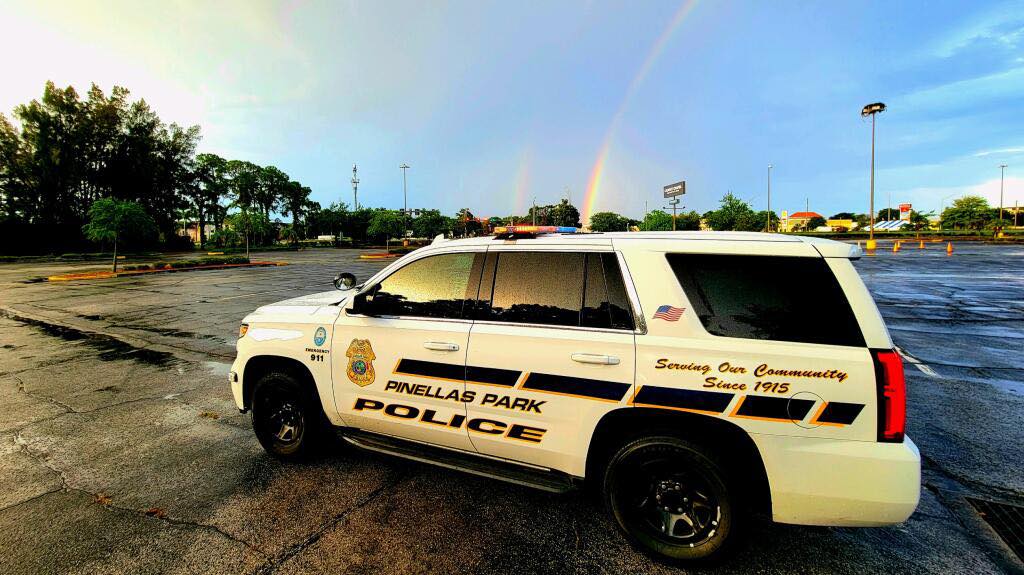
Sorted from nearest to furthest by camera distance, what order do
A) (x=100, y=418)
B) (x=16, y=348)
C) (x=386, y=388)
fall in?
1. (x=386, y=388)
2. (x=100, y=418)
3. (x=16, y=348)

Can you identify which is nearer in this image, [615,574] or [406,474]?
[615,574]

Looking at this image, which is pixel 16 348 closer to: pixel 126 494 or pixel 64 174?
pixel 126 494

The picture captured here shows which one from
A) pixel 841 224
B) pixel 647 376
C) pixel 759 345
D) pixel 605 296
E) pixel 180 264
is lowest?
pixel 647 376

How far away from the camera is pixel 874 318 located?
2.23m

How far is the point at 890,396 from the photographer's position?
7.14 feet

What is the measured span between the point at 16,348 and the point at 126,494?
7518 mm

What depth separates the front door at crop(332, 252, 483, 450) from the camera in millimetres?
3037

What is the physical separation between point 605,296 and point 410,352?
141 cm

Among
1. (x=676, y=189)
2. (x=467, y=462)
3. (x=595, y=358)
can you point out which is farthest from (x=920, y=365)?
(x=676, y=189)

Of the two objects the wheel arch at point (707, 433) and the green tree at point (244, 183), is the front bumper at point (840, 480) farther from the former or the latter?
the green tree at point (244, 183)

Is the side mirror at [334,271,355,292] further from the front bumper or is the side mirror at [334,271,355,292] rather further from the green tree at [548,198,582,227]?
the green tree at [548,198,582,227]

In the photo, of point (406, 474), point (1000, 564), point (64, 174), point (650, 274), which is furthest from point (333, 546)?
point (64, 174)

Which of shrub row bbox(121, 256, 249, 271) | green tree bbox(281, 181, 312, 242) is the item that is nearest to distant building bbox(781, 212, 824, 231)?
green tree bbox(281, 181, 312, 242)

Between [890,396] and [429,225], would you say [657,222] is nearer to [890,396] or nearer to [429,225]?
[429,225]
